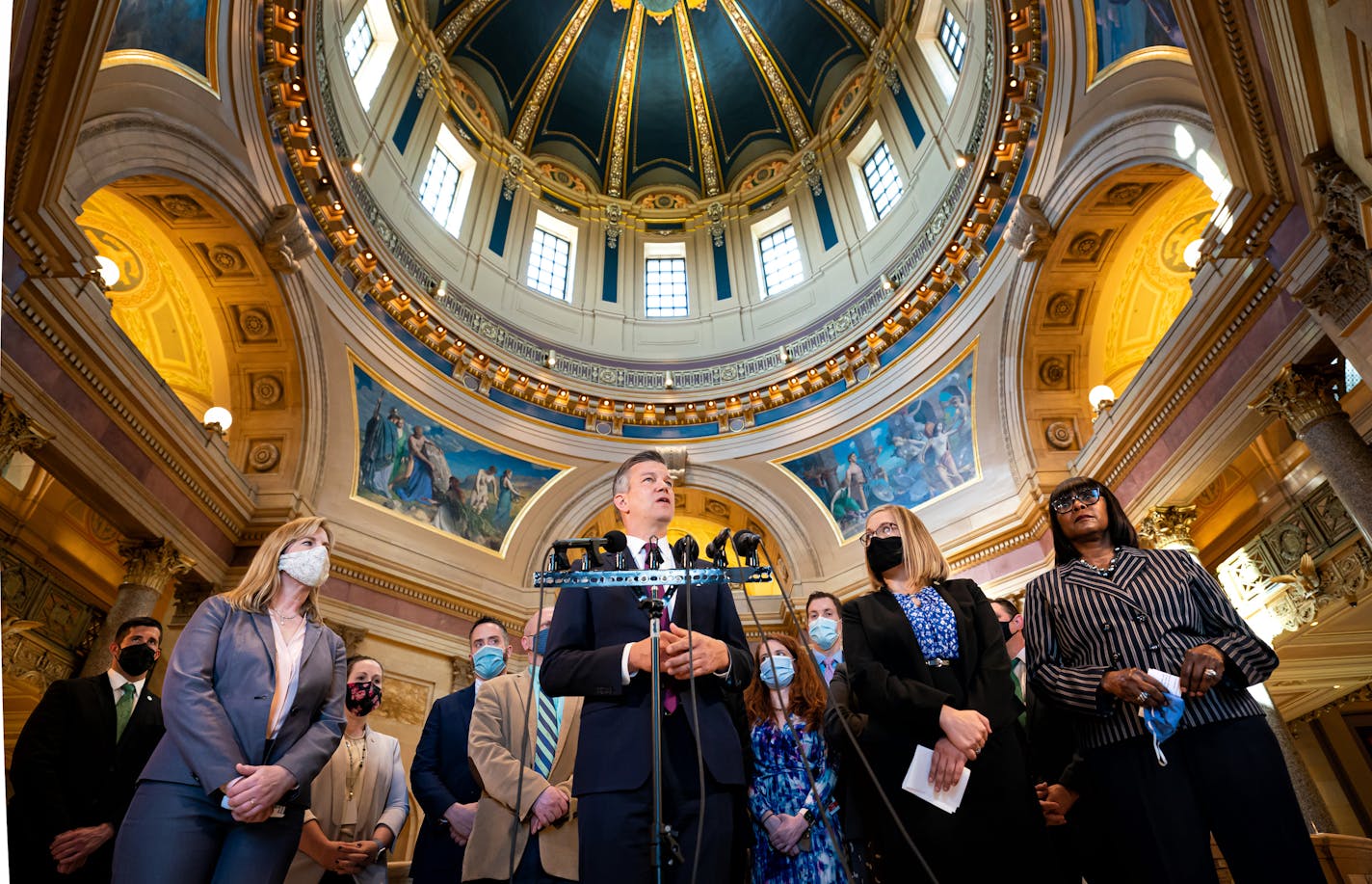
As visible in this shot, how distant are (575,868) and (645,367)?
41.7 ft

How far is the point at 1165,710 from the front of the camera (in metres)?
2.67

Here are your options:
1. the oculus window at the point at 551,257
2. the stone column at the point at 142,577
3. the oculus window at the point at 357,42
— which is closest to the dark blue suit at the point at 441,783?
the stone column at the point at 142,577

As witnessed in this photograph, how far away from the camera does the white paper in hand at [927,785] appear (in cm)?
262

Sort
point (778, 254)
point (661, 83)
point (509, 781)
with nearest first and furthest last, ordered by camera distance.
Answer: point (509, 781) < point (778, 254) < point (661, 83)

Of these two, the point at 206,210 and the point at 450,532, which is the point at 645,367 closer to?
the point at 450,532

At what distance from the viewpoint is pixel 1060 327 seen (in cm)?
1056

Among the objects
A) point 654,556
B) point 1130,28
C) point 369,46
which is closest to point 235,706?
point 654,556

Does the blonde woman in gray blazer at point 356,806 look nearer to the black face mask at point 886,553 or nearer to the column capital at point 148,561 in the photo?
the black face mask at point 886,553

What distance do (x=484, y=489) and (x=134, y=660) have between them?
8.60m

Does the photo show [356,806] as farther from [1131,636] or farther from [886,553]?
[1131,636]

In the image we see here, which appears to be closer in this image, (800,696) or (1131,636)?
(1131,636)

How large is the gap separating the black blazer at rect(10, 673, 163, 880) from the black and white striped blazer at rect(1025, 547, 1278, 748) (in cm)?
437

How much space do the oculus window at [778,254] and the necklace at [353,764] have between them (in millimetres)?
12990

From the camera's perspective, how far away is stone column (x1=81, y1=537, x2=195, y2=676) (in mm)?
7781
